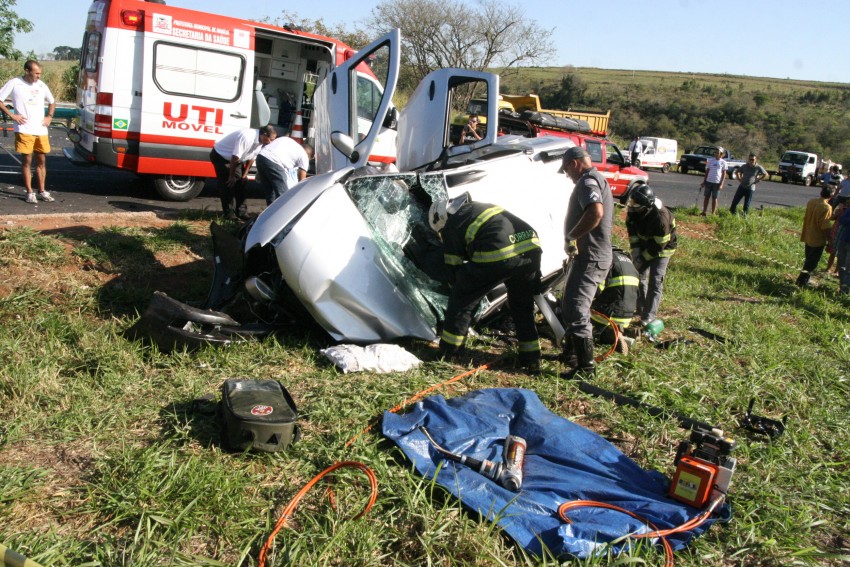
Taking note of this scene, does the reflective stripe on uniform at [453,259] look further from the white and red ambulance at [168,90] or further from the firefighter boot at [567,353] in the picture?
the white and red ambulance at [168,90]

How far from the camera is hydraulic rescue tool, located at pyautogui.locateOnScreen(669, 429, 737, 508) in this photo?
2900mm

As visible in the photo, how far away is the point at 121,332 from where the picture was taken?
15.2 feet

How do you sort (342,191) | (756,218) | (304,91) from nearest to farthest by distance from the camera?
(342,191) → (304,91) → (756,218)

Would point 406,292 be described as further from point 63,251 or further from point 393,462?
point 63,251

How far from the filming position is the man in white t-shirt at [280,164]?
7.20m

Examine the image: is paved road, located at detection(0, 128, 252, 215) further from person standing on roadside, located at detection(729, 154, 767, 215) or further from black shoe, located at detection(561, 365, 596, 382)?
person standing on roadside, located at detection(729, 154, 767, 215)

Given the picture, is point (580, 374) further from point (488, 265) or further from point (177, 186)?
point (177, 186)

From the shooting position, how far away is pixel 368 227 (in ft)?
15.3

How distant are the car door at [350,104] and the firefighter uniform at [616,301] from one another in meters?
2.24

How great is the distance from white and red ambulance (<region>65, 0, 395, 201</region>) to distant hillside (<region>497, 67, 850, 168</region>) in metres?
37.1

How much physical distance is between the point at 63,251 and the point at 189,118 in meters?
3.51

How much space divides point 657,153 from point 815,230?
23521 mm

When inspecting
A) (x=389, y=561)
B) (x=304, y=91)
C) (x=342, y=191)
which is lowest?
(x=389, y=561)

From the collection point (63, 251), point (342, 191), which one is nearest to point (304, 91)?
point (63, 251)
